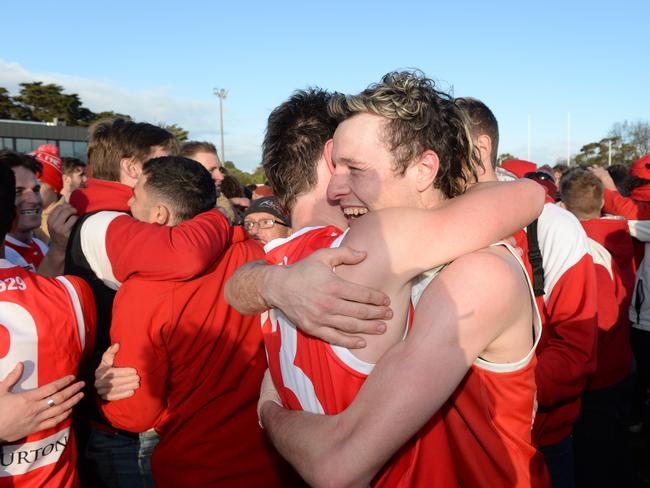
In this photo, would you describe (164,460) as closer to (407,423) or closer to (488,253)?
(407,423)

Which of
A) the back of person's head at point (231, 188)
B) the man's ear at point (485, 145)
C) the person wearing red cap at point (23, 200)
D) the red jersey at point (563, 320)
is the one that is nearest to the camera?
the red jersey at point (563, 320)

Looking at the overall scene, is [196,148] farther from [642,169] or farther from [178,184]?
[642,169]

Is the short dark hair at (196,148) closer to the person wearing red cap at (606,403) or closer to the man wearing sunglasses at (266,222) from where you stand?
the man wearing sunglasses at (266,222)

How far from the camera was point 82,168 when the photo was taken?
8.78 meters

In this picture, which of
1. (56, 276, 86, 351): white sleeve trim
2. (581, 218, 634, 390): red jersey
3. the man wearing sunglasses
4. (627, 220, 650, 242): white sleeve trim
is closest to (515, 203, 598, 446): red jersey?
(581, 218, 634, 390): red jersey

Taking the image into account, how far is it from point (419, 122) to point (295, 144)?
576 millimetres

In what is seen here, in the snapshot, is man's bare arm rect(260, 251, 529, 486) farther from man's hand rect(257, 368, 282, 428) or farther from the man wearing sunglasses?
the man wearing sunglasses

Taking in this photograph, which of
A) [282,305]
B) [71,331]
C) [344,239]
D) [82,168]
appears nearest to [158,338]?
[71,331]

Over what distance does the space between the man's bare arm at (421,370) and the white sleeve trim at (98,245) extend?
1551 millimetres

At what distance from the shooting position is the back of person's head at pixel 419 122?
5.08 feet

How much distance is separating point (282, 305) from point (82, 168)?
8307 mm

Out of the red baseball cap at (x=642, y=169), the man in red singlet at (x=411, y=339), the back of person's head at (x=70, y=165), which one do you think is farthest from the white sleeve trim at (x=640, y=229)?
the back of person's head at (x=70, y=165)

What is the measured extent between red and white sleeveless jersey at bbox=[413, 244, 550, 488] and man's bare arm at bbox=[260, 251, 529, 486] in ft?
0.48

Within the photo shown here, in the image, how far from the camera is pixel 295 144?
1.98m
